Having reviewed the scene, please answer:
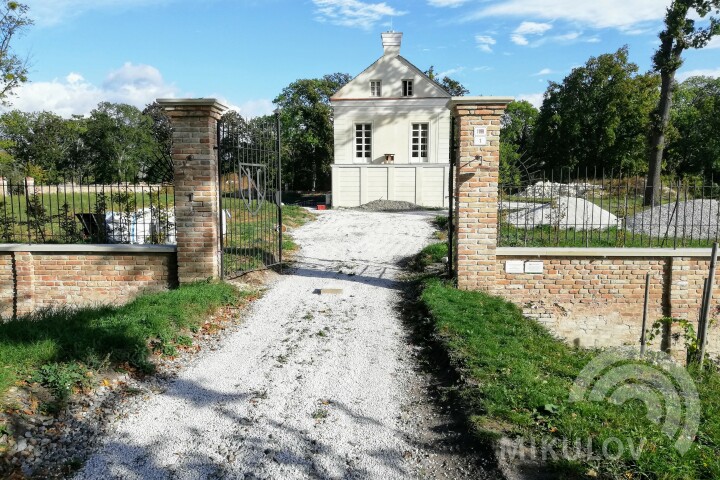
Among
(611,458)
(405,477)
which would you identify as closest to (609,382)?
(611,458)

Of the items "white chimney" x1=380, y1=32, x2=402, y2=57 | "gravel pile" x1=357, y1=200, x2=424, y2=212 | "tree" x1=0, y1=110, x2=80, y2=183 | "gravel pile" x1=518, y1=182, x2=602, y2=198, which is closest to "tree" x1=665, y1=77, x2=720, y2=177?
"white chimney" x1=380, y1=32, x2=402, y2=57

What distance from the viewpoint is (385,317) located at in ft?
24.4

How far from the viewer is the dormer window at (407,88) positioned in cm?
2548

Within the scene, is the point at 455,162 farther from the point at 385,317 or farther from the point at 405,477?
the point at 405,477

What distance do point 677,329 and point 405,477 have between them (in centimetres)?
729

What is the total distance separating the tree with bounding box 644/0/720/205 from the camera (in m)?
17.3

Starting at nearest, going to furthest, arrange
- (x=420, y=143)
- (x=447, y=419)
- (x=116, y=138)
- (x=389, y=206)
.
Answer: (x=447, y=419), (x=389, y=206), (x=420, y=143), (x=116, y=138)

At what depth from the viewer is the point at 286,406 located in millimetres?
4562

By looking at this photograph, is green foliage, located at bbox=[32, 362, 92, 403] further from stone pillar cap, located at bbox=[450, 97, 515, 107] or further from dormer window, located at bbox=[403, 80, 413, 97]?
dormer window, located at bbox=[403, 80, 413, 97]

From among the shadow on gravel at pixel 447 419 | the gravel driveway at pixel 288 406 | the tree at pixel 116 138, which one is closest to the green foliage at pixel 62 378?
the gravel driveway at pixel 288 406

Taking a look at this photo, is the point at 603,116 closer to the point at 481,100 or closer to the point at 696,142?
→ the point at 696,142

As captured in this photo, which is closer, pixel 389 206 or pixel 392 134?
pixel 389 206

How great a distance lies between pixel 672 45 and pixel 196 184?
18.1 metres

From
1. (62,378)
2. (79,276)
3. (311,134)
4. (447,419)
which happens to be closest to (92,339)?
(62,378)
